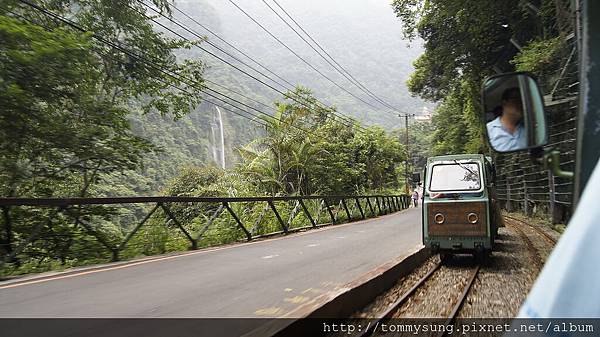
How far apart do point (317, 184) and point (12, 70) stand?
1605 cm

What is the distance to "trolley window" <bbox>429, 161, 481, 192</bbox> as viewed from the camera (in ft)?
24.2

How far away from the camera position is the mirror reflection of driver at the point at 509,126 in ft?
5.67

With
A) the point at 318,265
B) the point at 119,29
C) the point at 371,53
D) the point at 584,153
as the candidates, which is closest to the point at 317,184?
the point at 119,29

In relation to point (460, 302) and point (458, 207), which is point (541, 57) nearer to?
point (458, 207)

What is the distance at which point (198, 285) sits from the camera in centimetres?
532

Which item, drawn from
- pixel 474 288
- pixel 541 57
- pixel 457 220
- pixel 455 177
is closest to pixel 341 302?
pixel 474 288

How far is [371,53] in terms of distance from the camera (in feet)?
595

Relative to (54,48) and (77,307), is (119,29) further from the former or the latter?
(77,307)

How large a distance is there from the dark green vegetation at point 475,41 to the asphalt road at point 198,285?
8.98m

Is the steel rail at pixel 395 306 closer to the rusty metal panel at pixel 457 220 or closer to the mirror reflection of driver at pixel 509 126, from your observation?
the rusty metal panel at pixel 457 220

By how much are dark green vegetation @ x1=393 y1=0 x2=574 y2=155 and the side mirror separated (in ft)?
34.7

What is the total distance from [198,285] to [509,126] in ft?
15.1

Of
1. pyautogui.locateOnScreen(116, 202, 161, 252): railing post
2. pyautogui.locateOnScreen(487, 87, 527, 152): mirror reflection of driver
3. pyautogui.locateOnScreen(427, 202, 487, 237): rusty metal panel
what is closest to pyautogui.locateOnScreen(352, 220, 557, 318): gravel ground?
pyautogui.locateOnScreen(427, 202, 487, 237): rusty metal panel

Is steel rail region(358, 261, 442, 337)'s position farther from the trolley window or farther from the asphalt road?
the trolley window
